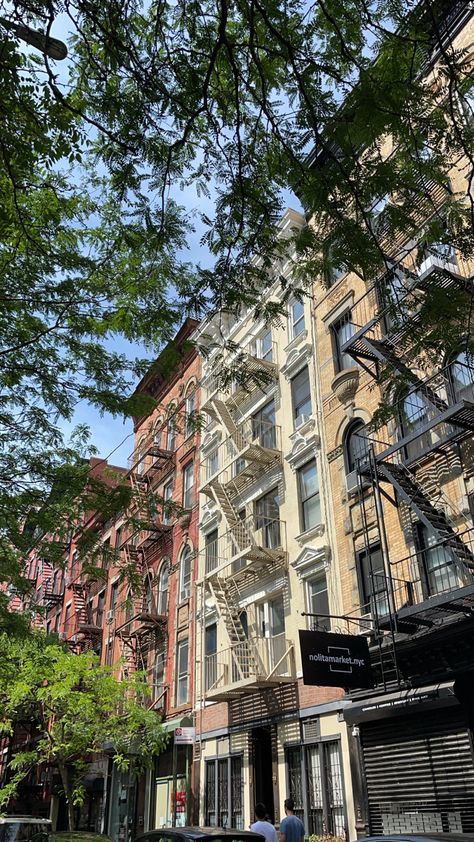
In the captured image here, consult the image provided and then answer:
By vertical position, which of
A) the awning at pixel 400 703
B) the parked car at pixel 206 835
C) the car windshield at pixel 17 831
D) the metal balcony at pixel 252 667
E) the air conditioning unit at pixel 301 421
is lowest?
Result: the parked car at pixel 206 835

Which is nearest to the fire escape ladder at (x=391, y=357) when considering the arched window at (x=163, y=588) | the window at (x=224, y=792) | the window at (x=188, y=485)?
the window at (x=224, y=792)

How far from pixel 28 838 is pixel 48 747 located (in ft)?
26.3

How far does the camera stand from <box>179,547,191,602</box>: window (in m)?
27.0

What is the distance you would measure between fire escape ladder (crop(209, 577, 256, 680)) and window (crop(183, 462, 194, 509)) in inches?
240

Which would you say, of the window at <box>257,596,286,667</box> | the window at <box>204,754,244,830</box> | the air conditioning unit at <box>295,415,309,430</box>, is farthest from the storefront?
the air conditioning unit at <box>295,415,309,430</box>

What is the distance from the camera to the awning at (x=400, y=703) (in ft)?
A: 42.3

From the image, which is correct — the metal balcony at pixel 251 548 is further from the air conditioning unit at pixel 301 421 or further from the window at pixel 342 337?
the window at pixel 342 337

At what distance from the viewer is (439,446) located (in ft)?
46.8

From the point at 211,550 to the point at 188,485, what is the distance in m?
4.47

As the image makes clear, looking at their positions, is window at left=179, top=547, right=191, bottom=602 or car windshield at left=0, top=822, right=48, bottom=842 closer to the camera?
car windshield at left=0, top=822, right=48, bottom=842

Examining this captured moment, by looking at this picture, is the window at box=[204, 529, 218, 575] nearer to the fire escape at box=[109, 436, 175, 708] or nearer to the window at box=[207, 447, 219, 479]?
the window at box=[207, 447, 219, 479]

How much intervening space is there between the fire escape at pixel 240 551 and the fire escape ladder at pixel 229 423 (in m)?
0.02

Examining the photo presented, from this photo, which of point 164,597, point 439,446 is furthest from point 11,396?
point 164,597

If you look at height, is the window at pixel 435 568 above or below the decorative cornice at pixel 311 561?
below
